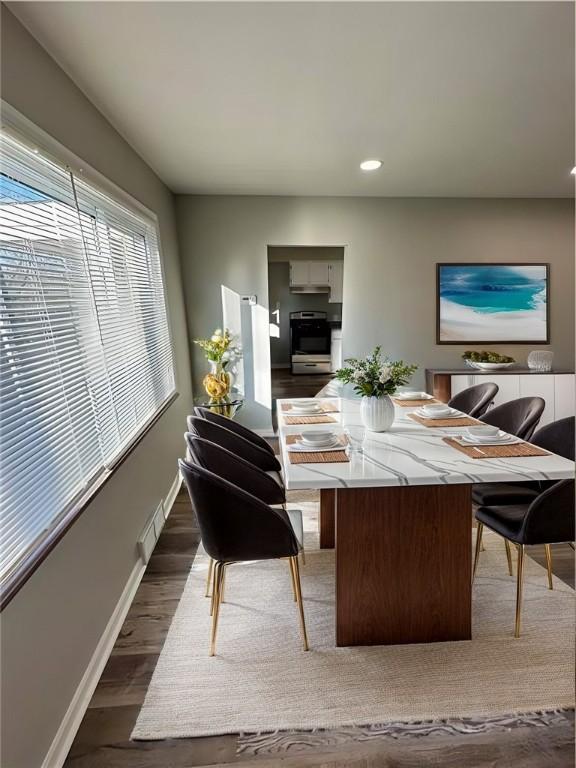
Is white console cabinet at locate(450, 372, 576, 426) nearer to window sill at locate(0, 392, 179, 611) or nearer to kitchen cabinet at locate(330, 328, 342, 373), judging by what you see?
kitchen cabinet at locate(330, 328, 342, 373)

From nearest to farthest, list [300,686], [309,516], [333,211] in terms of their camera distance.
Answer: [300,686]
[309,516]
[333,211]

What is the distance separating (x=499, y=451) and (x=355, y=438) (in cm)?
64

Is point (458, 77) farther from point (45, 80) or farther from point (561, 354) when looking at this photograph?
Result: point (561, 354)

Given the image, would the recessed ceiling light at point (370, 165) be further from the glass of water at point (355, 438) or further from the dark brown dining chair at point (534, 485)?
the dark brown dining chair at point (534, 485)

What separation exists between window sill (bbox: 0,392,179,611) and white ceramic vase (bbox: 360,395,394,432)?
1.27 meters

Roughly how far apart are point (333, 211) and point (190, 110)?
87.4 inches

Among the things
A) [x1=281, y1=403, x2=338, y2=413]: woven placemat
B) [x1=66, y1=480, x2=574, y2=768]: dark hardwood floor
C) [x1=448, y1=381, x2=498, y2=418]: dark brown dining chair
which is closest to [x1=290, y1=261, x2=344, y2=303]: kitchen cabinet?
[x1=448, y1=381, x2=498, y2=418]: dark brown dining chair

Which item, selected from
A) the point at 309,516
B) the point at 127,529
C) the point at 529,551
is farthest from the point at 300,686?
the point at 529,551

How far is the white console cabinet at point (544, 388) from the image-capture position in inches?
165

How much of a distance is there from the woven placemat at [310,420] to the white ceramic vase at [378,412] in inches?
11.5

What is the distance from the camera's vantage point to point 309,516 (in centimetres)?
303

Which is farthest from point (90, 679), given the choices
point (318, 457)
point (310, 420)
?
point (310, 420)

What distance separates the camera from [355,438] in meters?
2.15

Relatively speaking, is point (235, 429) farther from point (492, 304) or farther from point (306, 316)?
point (306, 316)
